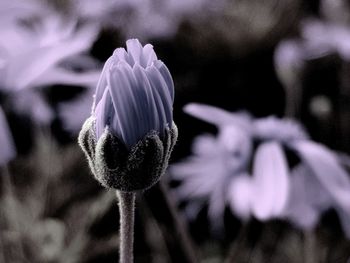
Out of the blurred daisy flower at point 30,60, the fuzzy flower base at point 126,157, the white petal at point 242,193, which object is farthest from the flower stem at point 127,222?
the white petal at point 242,193

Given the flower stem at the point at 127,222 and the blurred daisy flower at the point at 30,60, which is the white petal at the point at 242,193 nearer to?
the blurred daisy flower at the point at 30,60

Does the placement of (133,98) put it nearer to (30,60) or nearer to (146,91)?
(146,91)

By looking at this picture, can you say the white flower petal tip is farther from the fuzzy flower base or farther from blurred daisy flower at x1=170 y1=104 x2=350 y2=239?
the fuzzy flower base

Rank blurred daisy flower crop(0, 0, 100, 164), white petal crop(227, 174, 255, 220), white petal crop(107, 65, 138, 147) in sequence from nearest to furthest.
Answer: white petal crop(107, 65, 138, 147), blurred daisy flower crop(0, 0, 100, 164), white petal crop(227, 174, 255, 220)

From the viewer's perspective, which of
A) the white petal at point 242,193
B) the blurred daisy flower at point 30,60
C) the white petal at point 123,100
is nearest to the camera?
the white petal at point 123,100

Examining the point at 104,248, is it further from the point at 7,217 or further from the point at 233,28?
the point at 233,28

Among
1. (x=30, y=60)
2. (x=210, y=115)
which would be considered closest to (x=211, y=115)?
(x=210, y=115)

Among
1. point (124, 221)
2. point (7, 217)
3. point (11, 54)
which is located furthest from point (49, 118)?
point (124, 221)

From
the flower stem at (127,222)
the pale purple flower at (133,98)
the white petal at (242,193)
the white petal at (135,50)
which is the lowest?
the white petal at (242,193)

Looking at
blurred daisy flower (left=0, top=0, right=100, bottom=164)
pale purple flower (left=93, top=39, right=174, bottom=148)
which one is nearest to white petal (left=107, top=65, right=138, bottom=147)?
pale purple flower (left=93, top=39, right=174, bottom=148)
